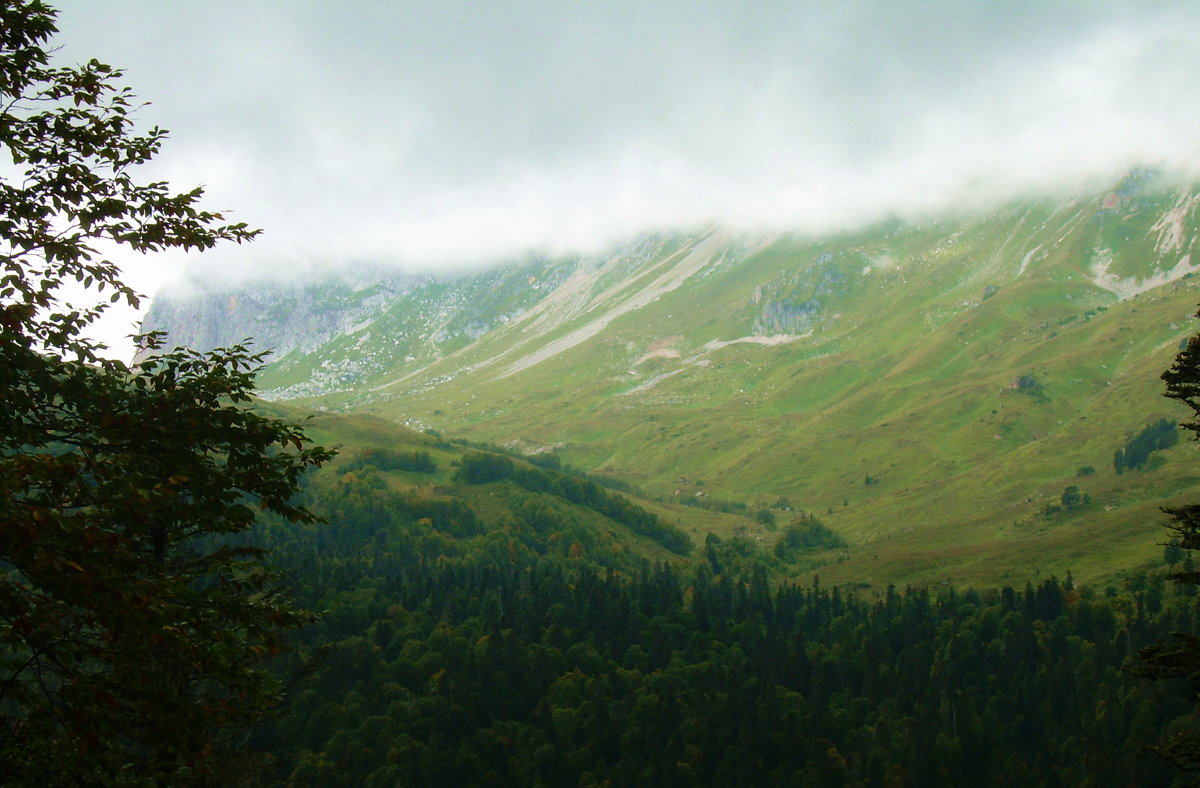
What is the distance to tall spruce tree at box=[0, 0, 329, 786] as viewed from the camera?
43.6ft

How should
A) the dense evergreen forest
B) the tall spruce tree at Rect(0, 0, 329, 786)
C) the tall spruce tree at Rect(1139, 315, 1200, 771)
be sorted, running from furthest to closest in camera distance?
the dense evergreen forest < the tall spruce tree at Rect(1139, 315, 1200, 771) < the tall spruce tree at Rect(0, 0, 329, 786)

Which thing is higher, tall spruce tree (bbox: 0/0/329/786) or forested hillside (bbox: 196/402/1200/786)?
tall spruce tree (bbox: 0/0/329/786)

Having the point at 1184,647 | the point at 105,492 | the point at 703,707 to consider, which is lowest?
the point at 703,707

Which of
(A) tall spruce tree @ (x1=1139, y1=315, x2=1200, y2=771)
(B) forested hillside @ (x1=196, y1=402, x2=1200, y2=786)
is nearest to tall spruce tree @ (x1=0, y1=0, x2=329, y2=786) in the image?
(A) tall spruce tree @ (x1=1139, y1=315, x2=1200, y2=771)

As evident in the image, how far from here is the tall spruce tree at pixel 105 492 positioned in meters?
13.3

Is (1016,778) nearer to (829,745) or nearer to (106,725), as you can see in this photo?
(829,745)

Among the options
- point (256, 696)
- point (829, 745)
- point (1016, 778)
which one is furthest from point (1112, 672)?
point (256, 696)

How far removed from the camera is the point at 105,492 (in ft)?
49.3

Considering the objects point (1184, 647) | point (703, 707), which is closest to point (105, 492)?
point (1184, 647)

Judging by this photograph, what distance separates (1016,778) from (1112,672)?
42.4 m

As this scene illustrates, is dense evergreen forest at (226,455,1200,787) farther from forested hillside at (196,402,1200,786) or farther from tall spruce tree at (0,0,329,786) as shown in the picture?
tall spruce tree at (0,0,329,786)

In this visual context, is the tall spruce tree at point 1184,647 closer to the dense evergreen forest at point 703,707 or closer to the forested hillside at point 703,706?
the forested hillside at point 703,706

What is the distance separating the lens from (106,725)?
1438 cm

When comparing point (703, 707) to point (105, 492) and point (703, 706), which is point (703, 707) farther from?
point (105, 492)
